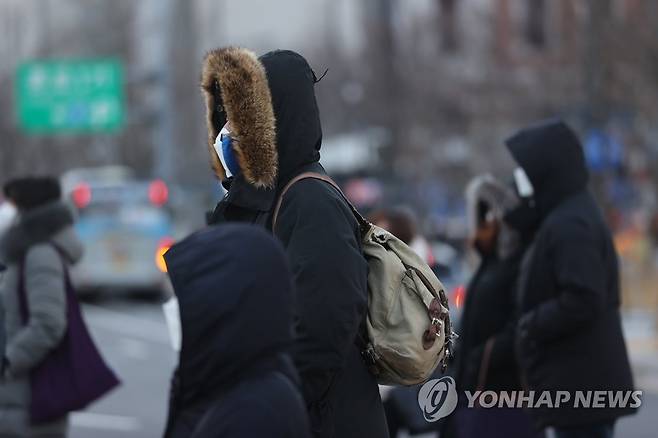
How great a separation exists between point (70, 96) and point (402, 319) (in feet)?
101

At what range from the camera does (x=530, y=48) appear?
4062cm

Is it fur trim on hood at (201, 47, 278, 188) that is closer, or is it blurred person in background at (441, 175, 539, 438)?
fur trim on hood at (201, 47, 278, 188)

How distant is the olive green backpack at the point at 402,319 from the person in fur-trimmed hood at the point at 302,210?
7 centimetres


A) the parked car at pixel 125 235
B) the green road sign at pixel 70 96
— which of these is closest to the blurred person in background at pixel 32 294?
the parked car at pixel 125 235

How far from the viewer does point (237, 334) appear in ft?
10.0

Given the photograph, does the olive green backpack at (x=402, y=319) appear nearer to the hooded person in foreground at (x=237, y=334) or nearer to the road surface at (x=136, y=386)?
the hooded person in foreground at (x=237, y=334)

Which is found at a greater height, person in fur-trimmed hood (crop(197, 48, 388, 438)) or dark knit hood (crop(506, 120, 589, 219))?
person in fur-trimmed hood (crop(197, 48, 388, 438))

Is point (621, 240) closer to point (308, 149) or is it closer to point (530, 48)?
point (530, 48)

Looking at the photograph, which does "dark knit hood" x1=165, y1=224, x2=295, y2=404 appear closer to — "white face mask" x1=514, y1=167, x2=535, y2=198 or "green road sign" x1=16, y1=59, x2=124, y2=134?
"white face mask" x1=514, y1=167, x2=535, y2=198

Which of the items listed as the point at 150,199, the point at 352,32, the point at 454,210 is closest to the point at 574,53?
the point at 150,199

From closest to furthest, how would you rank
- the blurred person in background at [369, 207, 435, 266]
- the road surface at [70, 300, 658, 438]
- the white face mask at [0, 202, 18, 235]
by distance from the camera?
the white face mask at [0, 202, 18, 235]
the blurred person in background at [369, 207, 435, 266]
the road surface at [70, 300, 658, 438]

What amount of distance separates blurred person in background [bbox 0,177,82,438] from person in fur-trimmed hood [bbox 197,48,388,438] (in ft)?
6.89

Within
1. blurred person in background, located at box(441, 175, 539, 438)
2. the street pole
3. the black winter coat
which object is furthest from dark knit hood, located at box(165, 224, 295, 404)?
the street pole

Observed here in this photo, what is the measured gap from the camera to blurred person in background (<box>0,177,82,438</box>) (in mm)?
6152
